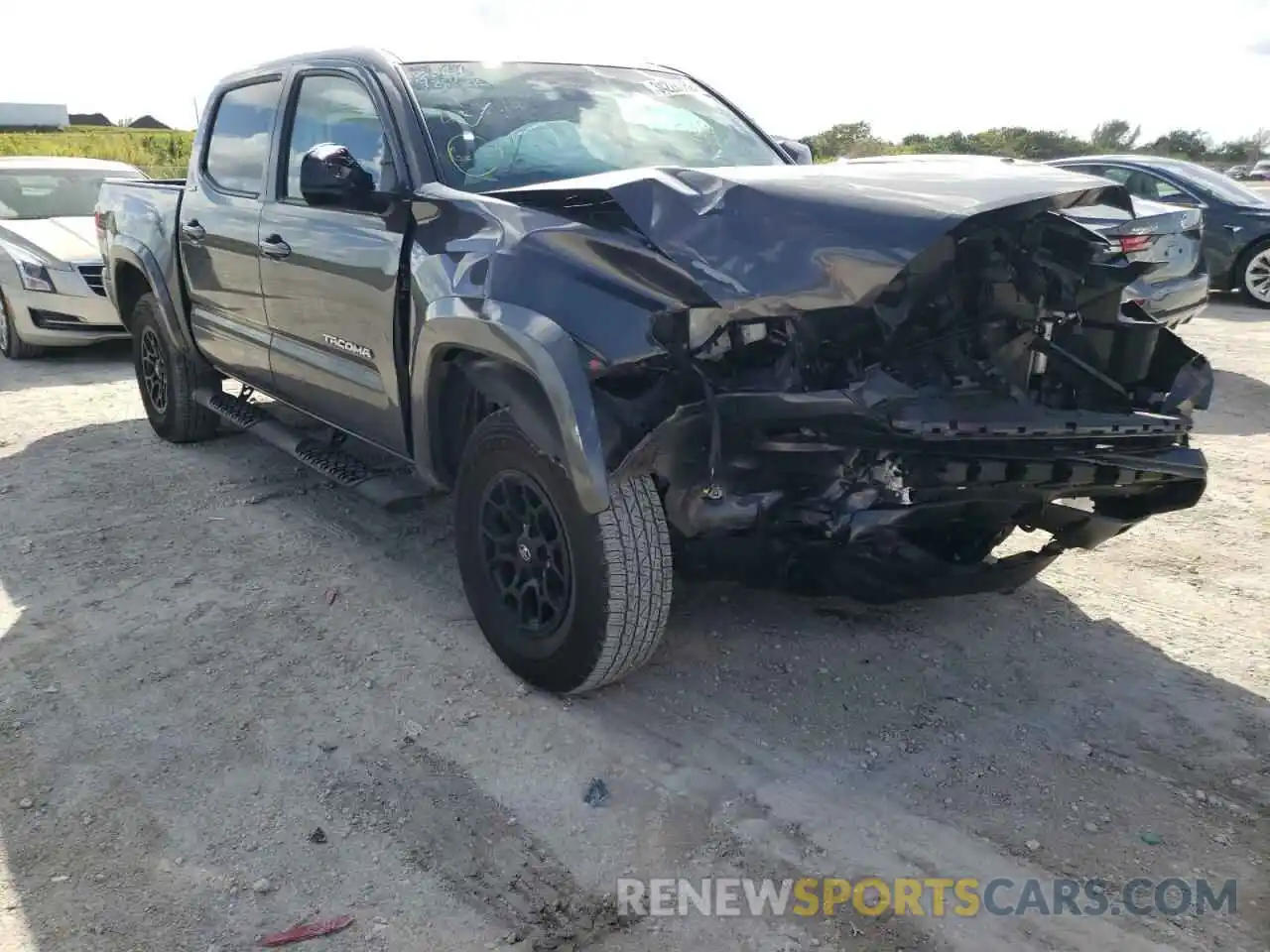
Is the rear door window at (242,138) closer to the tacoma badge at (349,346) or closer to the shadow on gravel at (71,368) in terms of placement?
the tacoma badge at (349,346)

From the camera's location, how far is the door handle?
4.27 metres

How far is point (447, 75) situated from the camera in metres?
3.83

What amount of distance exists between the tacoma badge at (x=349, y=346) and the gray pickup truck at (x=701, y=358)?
0.03 m

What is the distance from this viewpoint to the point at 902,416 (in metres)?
2.62

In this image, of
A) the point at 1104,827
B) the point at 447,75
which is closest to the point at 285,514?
Result: the point at 447,75

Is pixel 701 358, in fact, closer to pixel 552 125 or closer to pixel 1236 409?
pixel 552 125

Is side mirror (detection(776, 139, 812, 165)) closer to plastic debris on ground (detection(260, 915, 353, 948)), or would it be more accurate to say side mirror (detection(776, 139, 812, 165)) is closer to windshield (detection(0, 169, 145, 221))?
plastic debris on ground (detection(260, 915, 353, 948))

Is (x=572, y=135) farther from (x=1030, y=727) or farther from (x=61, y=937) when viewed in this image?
(x=61, y=937)

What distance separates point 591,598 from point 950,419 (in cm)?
109

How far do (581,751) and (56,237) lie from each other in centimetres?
777

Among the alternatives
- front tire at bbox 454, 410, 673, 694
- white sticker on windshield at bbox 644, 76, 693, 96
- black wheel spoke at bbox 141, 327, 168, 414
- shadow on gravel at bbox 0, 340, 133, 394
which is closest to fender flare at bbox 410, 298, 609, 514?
front tire at bbox 454, 410, 673, 694

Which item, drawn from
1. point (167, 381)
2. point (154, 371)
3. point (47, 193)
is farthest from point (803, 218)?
point (47, 193)

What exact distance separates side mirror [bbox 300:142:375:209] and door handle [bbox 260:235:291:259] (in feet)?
2.49

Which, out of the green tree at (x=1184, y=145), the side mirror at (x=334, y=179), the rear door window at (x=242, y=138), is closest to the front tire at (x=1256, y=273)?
the rear door window at (x=242, y=138)
